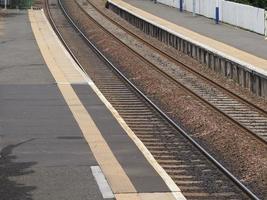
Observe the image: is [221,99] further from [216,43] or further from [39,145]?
[216,43]

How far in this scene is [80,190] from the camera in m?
8.92

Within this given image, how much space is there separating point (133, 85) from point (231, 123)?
589cm

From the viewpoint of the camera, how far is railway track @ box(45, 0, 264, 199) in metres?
10.0

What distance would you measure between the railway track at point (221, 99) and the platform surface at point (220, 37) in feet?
5.05

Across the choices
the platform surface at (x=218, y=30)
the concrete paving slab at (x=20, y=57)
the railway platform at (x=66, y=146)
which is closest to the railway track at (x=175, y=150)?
the railway platform at (x=66, y=146)

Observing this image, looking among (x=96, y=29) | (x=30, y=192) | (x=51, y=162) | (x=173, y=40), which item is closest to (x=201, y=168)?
(x=51, y=162)

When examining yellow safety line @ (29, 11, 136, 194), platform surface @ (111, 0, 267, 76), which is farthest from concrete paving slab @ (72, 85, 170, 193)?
platform surface @ (111, 0, 267, 76)

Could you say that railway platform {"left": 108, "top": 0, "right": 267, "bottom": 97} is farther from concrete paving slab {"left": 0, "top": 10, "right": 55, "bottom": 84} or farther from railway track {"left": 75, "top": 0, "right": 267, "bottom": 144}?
concrete paving slab {"left": 0, "top": 10, "right": 55, "bottom": 84}

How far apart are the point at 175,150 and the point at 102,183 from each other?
3478mm

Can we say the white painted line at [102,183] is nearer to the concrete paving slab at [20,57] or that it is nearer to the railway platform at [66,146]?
the railway platform at [66,146]

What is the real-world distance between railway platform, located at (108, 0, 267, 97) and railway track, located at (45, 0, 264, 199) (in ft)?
13.4

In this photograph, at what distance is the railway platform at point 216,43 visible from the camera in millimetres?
21219

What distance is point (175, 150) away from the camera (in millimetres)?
12492

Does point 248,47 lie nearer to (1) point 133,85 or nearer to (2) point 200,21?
(1) point 133,85
